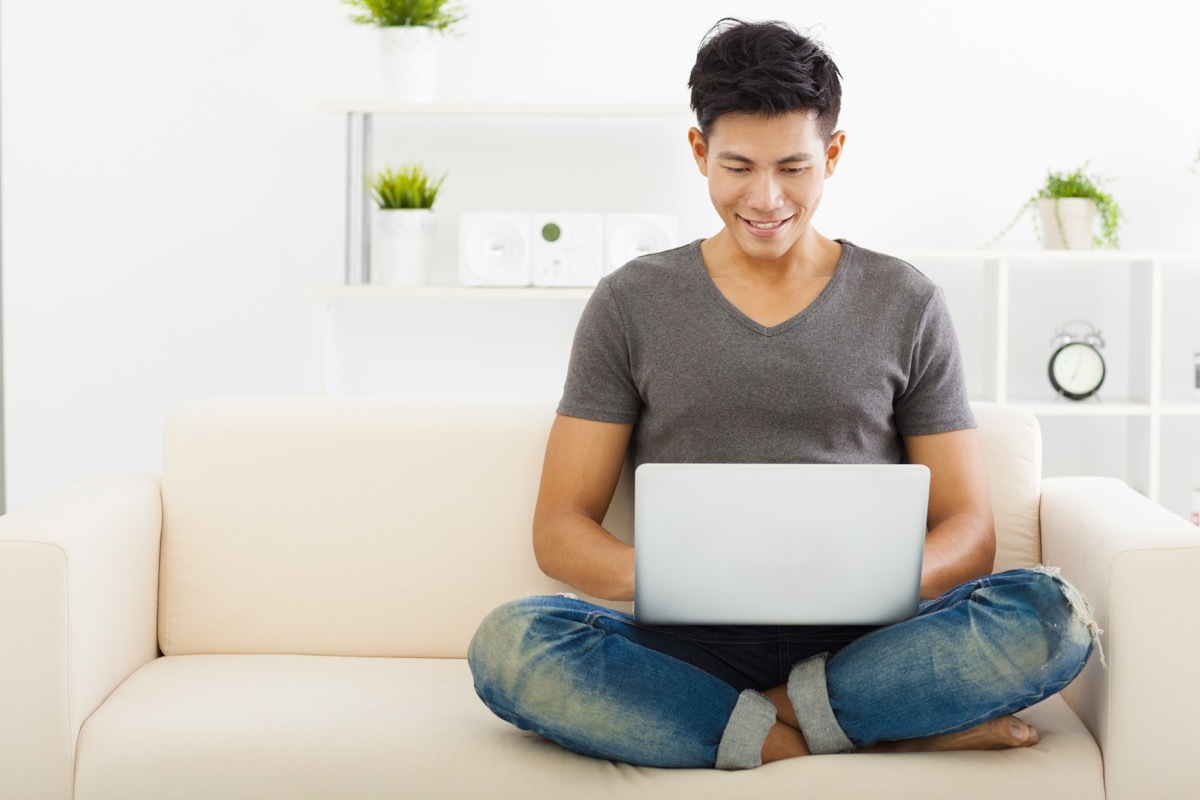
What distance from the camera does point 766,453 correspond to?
1.75 metres

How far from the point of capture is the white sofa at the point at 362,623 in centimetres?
151

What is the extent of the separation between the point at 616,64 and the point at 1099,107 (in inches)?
48.7

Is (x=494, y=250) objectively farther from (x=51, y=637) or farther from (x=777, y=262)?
(x=51, y=637)

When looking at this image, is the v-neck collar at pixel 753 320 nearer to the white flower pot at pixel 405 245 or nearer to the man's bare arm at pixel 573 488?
the man's bare arm at pixel 573 488

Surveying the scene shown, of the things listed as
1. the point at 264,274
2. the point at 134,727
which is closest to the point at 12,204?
the point at 264,274

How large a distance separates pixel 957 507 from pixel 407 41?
198cm

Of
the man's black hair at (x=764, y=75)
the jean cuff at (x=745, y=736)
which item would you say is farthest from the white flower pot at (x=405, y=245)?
the jean cuff at (x=745, y=736)

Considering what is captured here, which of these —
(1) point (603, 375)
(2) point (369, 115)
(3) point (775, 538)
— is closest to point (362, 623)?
(1) point (603, 375)

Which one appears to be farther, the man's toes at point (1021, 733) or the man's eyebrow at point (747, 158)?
the man's eyebrow at point (747, 158)

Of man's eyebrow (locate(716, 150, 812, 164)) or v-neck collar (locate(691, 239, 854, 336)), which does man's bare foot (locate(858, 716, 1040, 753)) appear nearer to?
v-neck collar (locate(691, 239, 854, 336))

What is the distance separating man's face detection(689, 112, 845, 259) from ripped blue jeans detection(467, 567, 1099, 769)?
0.54 meters

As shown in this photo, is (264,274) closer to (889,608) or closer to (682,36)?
(682,36)

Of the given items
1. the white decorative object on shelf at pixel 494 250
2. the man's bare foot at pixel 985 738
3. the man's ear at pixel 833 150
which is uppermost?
the man's ear at pixel 833 150

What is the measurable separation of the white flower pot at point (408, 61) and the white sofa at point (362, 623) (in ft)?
4.59
